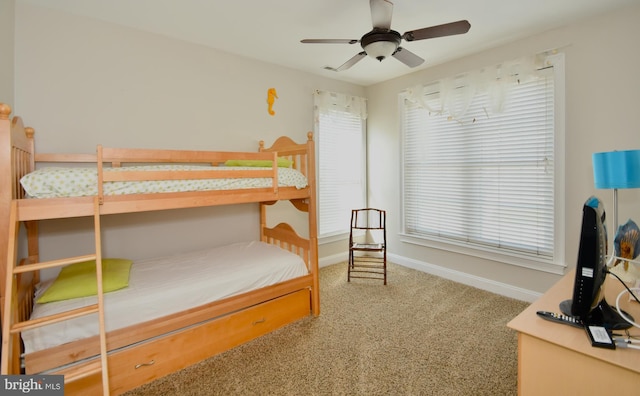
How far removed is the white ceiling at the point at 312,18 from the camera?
2.18m

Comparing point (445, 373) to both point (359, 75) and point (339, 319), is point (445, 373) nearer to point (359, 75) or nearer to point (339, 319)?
point (339, 319)

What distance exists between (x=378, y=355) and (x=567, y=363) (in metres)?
1.24

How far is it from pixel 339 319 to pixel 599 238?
1936 millimetres

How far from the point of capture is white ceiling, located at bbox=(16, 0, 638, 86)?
2178 millimetres

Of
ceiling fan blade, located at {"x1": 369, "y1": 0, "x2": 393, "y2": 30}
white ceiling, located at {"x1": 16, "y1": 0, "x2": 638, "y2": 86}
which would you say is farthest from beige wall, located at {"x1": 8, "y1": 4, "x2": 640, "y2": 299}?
ceiling fan blade, located at {"x1": 369, "y1": 0, "x2": 393, "y2": 30}

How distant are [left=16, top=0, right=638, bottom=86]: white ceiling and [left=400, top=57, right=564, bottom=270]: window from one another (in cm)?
40

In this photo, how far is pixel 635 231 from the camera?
1572 millimetres

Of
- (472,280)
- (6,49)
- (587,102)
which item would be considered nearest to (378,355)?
(472,280)

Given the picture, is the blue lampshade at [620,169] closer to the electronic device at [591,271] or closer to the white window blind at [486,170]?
the electronic device at [591,271]

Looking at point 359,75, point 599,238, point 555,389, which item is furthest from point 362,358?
point 359,75

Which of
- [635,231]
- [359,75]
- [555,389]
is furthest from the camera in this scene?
[359,75]

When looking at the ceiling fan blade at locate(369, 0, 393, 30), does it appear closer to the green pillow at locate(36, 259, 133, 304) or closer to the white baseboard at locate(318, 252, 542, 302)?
the green pillow at locate(36, 259, 133, 304)

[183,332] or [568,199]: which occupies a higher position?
[568,199]

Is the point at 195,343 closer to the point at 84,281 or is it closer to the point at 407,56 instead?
the point at 84,281
